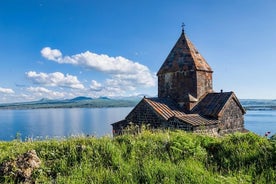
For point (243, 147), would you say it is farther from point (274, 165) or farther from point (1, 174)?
point (1, 174)

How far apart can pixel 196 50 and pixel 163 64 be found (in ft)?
10.7

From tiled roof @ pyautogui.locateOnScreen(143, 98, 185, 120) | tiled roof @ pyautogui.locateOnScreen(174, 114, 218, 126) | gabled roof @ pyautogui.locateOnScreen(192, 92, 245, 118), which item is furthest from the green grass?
gabled roof @ pyautogui.locateOnScreen(192, 92, 245, 118)

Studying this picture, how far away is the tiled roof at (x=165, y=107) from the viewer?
1606 centimetres

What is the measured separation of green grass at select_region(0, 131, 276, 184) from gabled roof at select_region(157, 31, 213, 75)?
40.2 ft

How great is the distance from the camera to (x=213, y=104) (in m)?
17.4

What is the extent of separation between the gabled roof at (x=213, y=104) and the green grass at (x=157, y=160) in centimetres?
996

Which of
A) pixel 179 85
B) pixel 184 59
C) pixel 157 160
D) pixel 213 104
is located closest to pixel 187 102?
pixel 179 85

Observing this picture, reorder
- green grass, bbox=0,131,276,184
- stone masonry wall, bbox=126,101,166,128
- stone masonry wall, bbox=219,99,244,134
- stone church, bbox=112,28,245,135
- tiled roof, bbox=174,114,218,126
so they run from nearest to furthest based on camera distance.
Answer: green grass, bbox=0,131,276,184 < tiled roof, bbox=174,114,218,126 < stone church, bbox=112,28,245,135 < stone masonry wall, bbox=126,101,166,128 < stone masonry wall, bbox=219,99,244,134

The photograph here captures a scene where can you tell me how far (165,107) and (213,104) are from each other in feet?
12.2

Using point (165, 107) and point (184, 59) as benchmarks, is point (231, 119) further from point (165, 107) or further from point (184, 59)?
point (184, 59)

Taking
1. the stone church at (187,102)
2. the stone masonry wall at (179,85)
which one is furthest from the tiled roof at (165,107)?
the stone masonry wall at (179,85)

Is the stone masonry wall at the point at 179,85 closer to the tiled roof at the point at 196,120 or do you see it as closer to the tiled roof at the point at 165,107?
the tiled roof at the point at 165,107

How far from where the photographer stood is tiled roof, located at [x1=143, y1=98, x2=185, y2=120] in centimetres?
1606

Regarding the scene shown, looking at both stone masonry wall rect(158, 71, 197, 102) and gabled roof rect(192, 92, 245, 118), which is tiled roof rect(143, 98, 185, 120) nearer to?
stone masonry wall rect(158, 71, 197, 102)
